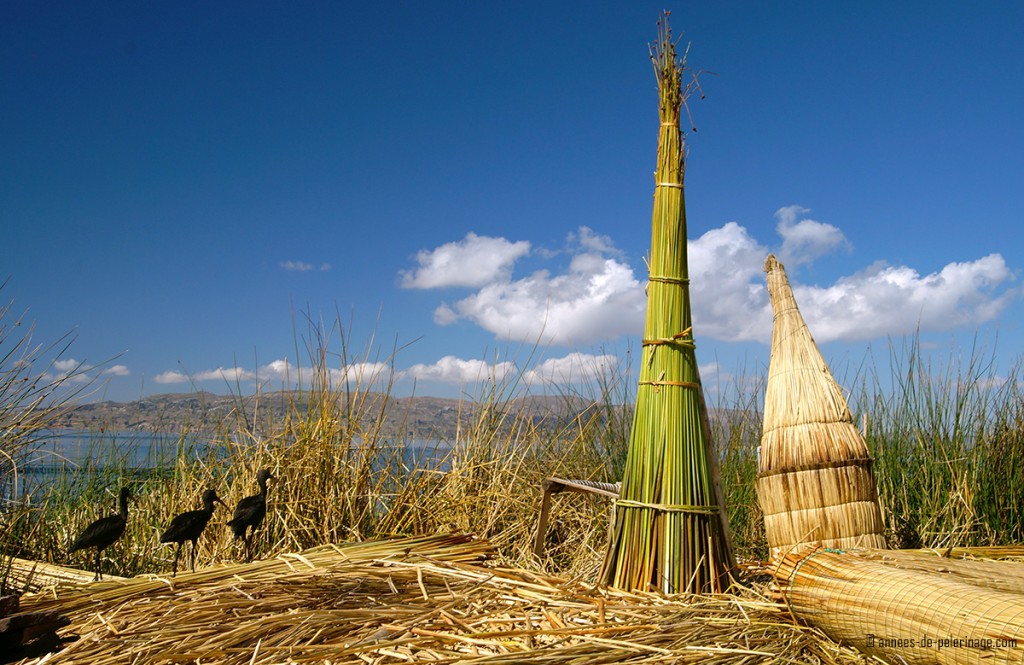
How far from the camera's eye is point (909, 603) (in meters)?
2.20

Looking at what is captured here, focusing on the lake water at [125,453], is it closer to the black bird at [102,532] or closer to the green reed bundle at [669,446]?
the black bird at [102,532]

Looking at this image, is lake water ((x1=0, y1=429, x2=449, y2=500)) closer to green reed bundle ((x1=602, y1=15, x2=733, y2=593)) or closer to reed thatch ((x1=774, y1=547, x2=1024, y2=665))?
green reed bundle ((x1=602, y1=15, x2=733, y2=593))

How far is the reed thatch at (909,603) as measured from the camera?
6.68 feet

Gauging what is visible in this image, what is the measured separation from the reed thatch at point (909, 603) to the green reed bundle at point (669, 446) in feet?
1.14

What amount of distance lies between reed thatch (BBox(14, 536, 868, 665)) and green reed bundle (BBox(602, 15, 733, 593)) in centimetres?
14

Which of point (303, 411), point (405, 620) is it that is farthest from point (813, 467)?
point (303, 411)

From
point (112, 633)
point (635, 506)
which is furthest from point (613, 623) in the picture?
point (112, 633)

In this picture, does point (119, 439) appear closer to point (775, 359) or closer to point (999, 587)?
point (775, 359)

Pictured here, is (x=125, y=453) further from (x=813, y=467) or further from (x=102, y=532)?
(x=813, y=467)

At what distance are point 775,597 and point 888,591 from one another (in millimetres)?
469

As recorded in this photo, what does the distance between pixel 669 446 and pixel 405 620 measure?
118cm

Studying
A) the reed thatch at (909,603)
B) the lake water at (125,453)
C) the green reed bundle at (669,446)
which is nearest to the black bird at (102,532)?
the lake water at (125,453)

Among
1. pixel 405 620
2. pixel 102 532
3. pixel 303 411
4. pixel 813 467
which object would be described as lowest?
pixel 405 620

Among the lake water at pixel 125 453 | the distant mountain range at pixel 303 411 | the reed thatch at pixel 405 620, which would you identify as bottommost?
the reed thatch at pixel 405 620
